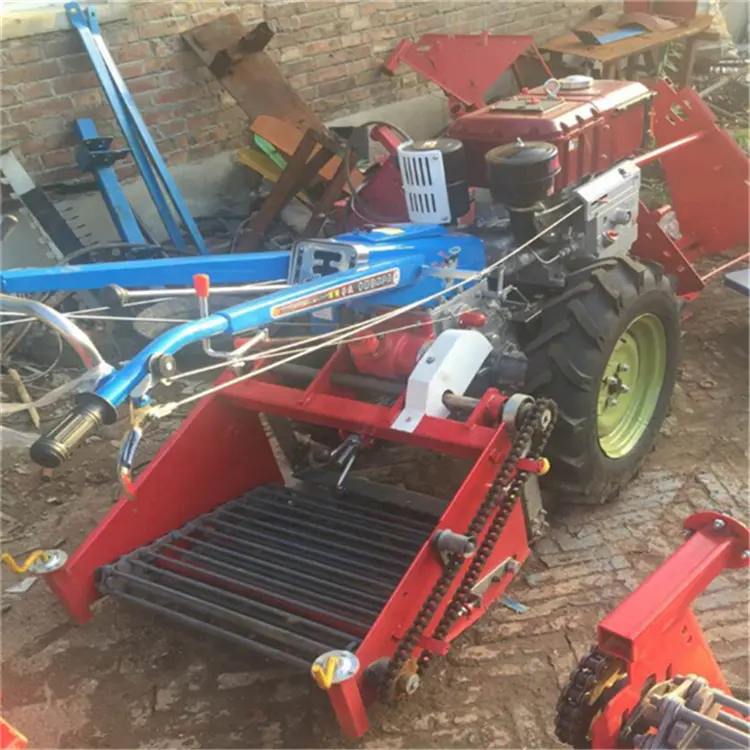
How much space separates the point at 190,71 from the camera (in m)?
6.15

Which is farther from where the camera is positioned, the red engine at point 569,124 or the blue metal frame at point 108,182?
the blue metal frame at point 108,182

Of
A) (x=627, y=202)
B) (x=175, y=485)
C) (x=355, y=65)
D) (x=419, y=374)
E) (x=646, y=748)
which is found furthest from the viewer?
(x=355, y=65)

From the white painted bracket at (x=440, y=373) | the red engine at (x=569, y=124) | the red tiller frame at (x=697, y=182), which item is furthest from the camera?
the red tiller frame at (x=697, y=182)

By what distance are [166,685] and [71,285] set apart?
1340 mm

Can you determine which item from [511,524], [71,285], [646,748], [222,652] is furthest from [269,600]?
[646,748]

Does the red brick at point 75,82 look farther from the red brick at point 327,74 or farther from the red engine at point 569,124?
the red engine at point 569,124

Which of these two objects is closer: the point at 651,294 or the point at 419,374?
the point at 419,374

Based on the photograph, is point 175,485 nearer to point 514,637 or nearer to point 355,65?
point 514,637

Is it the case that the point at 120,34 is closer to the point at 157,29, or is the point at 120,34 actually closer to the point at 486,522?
the point at 157,29

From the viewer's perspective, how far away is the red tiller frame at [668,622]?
1.72 m

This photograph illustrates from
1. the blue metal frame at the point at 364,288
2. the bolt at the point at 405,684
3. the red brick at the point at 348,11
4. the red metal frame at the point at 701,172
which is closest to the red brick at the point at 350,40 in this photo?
the red brick at the point at 348,11

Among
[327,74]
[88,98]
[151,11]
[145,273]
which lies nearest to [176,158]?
[88,98]

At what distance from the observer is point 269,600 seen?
2.82 meters

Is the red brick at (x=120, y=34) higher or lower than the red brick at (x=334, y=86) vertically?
higher
